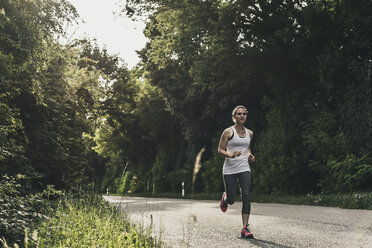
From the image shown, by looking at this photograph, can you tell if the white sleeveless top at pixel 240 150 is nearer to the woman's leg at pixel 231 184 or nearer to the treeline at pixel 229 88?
the woman's leg at pixel 231 184

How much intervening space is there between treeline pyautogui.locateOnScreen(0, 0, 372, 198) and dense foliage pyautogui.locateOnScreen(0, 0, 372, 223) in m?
0.04

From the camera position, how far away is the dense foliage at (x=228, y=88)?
10328 millimetres

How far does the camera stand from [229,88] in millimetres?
22438

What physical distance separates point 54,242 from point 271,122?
15.2 m

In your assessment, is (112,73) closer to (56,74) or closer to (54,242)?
(56,74)

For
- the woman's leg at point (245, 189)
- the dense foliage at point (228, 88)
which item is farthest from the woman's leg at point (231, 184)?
the dense foliage at point (228, 88)

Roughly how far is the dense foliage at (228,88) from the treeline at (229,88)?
0.04 m

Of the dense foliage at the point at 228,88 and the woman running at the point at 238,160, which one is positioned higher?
the dense foliage at the point at 228,88

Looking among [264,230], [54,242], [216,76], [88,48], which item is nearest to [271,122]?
[216,76]

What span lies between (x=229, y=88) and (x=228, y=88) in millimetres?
54

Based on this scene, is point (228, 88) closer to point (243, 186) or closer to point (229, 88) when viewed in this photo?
point (229, 88)

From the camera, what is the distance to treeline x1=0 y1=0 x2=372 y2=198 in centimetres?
1036

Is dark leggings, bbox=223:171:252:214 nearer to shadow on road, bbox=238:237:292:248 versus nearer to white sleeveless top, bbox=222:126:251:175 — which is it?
white sleeveless top, bbox=222:126:251:175

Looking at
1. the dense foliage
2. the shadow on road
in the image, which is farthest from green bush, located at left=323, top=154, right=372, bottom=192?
the shadow on road
